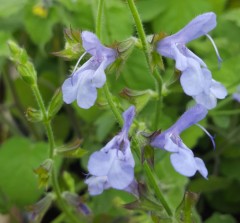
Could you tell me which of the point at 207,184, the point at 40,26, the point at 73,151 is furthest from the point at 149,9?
the point at 73,151

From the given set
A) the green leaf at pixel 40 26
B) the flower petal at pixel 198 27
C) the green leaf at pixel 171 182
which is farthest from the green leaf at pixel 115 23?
the flower petal at pixel 198 27

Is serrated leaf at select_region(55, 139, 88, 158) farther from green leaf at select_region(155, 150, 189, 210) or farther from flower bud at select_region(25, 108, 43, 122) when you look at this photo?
green leaf at select_region(155, 150, 189, 210)

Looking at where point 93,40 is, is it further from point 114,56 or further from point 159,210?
point 159,210

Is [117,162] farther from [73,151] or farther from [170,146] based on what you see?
[73,151]

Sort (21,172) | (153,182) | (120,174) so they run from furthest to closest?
1. (21,172)
2. (153,182)
3. (120,174)

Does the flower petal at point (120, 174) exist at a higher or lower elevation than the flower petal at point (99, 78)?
lower

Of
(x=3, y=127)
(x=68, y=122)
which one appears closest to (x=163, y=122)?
(x=68, y=122)

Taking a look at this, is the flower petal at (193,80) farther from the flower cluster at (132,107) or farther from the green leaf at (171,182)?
the green leaf at (171,182)
